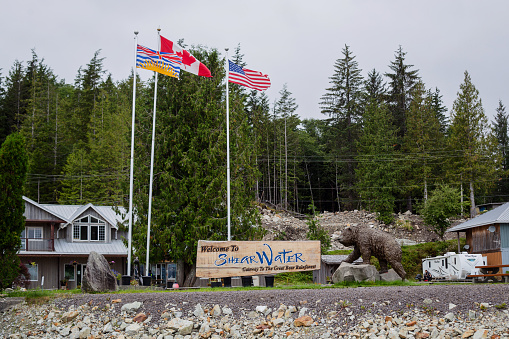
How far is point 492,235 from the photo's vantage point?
35125 mm

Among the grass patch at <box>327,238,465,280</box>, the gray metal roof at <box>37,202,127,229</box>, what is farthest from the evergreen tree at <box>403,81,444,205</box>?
the gray metal roof at <box>37,202,127,229</box>

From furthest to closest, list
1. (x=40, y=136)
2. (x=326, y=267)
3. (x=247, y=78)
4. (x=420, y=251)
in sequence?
(x=40, y=136), (x=420, y=251), (x=326, y=267), (x=247, y=78)

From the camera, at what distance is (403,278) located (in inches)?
861

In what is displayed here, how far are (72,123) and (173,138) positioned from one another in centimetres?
4080

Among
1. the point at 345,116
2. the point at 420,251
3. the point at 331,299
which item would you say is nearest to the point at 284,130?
the point at 345,116

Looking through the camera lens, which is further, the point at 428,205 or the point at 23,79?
the point at 23,79

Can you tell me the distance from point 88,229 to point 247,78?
61.0ft

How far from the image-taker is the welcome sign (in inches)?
870

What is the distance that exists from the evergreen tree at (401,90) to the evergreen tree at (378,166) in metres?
6.89

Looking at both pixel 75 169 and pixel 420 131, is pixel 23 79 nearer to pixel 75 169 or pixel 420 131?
pixel 75 169

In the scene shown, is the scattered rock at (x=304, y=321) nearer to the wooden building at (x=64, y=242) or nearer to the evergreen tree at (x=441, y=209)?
the wooden building at (x=64, y=242)

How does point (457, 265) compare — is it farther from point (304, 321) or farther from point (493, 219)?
point (304, 321)

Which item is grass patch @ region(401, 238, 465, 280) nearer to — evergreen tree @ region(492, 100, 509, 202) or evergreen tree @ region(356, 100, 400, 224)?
evergreen tree @ region(356, 100, 400, 224)

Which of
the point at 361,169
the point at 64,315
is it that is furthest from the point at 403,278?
the point at 361,169
